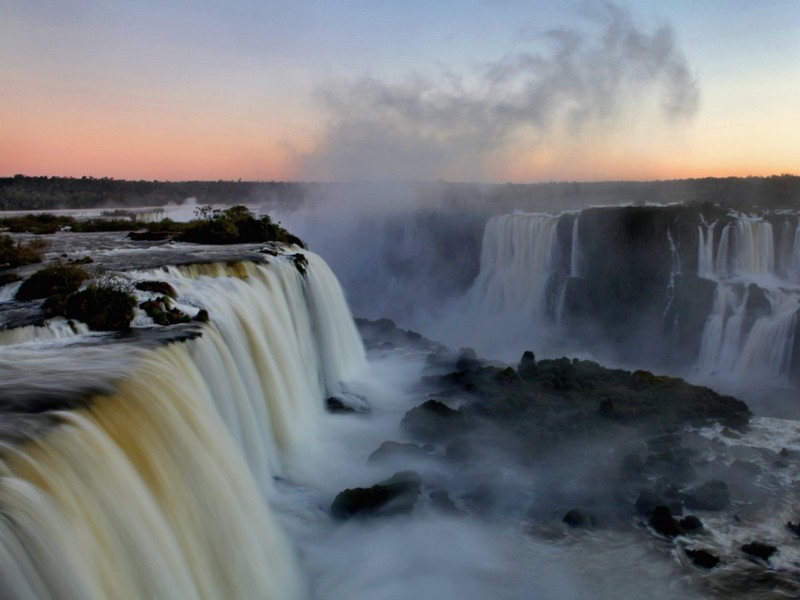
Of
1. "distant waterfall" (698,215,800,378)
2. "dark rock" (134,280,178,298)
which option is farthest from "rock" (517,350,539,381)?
"dark rock" (134,280,178,298)

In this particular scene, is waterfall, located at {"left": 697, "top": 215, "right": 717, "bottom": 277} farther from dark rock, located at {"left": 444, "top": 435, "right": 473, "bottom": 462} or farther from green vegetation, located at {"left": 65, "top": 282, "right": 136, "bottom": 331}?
green vegetation, located at {"left": 65, "top": 282, "right": 136, "bottom": 331}

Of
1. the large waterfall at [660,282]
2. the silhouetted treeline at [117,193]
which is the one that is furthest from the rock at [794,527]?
the silhouetted treeline at [117,193]

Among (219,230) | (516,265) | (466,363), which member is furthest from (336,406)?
(516,265)

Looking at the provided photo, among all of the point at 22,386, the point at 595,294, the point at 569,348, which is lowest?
the point at 569,348

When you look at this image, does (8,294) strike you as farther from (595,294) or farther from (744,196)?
(744,196)

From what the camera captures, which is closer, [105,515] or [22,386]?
[105,515]

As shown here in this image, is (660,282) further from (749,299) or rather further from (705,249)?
(749,299)

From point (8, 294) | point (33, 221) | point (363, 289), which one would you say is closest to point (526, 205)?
point (363, 289)
